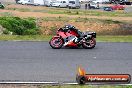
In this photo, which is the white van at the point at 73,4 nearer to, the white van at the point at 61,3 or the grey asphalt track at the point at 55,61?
the white van at the point at 61,3

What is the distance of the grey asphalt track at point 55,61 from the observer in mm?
12609

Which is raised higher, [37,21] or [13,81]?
[13,81]

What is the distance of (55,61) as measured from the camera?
49.5 ft

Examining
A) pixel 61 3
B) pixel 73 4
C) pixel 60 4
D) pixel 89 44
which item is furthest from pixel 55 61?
pixel 61 3

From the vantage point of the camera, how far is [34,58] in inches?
618

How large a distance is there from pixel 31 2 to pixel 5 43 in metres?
64.5

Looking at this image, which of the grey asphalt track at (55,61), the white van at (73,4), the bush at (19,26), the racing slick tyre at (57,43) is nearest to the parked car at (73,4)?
the white van at (73,4)

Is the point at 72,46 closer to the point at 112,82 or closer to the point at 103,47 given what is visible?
the point at 103,47

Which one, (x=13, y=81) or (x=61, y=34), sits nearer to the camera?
(x=13, y=81)

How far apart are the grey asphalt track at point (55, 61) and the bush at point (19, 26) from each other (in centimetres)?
1234

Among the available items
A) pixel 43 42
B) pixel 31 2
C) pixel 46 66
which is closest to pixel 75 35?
pixel 43 42

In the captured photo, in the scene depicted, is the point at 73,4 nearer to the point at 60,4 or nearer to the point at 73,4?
the point at 73,4

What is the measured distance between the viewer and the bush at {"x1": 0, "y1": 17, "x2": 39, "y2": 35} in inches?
1286

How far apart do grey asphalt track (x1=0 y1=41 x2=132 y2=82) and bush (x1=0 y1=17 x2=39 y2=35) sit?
40.5 ft
